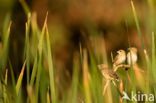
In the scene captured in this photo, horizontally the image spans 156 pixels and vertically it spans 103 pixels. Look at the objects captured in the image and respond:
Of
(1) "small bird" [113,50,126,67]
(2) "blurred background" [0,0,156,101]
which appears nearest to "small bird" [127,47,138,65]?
(1) "small bird" [113,50,126,67]

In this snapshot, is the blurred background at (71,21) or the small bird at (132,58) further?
the blurred background at (71,21)

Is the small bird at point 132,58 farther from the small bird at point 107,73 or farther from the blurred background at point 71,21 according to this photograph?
the blurred background at point 71,21

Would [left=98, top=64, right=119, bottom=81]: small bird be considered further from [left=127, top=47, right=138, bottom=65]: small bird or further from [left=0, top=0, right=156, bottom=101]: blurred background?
[left=0, top=0, right=156, bottom=101]: blurred background

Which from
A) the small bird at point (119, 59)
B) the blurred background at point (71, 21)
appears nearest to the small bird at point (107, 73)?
the small bird at point (119, 59)

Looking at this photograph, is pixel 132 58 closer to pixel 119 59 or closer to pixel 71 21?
pixel 119 59

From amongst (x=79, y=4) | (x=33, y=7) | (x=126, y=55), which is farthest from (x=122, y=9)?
(x=126, y=55)

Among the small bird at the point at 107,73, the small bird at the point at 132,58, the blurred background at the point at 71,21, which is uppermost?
the blurred background at the point at 71,21

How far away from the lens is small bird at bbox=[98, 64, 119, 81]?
4.33 ft

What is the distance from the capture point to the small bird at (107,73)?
1.32 meters

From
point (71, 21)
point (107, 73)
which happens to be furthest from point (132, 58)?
point (71, 21)

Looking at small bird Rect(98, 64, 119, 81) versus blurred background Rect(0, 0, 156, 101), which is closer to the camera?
small bird Rect(98, 64, 119, 81)

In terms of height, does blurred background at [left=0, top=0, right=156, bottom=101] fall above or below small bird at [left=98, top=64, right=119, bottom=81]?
above

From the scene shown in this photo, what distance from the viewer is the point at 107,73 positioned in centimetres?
133

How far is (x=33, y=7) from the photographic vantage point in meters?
3.41
